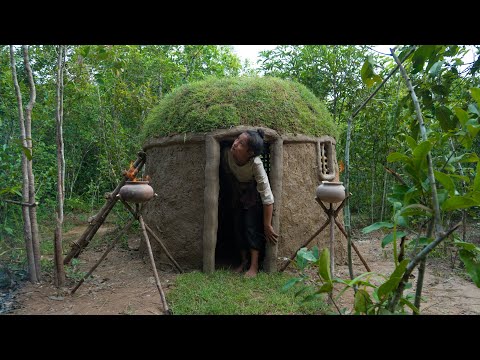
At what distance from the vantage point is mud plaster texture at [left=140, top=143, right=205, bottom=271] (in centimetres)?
468

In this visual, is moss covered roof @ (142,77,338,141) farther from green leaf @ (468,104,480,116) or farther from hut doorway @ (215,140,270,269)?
green leaf @ (468,104,480,116)

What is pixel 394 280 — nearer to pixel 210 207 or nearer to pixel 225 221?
pixel 210 207

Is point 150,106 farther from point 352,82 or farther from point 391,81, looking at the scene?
point 391,81

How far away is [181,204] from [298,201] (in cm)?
159

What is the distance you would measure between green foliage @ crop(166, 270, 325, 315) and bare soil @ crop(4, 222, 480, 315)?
0.22 meters

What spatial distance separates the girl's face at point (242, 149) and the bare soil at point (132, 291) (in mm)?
1713

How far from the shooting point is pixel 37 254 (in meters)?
4.04

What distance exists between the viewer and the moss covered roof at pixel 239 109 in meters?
4.73

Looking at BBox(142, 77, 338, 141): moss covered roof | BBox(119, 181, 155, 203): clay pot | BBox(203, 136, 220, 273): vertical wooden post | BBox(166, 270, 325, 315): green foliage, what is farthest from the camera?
BBox(142, 77, 338, 141): moss covered roof

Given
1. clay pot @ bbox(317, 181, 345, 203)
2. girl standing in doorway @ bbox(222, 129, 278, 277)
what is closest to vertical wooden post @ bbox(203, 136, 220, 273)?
girl standing in doorway @ bbox(222, 129, 278, 277)

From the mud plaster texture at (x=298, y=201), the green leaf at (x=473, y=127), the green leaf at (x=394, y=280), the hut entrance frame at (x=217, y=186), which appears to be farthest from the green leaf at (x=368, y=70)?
the mud plaster texture at (x=298, y=201)

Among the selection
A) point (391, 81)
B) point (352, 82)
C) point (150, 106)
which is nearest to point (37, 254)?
point (150, 106)

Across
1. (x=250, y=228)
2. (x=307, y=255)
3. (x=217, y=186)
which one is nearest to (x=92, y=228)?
(x=217, y=186)
